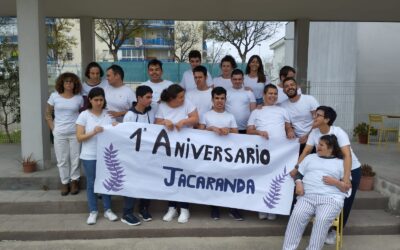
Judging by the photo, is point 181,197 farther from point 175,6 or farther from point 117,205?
point 175,6

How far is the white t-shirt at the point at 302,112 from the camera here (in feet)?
13.6

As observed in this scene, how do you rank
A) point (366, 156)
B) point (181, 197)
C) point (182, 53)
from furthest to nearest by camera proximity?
point (182, 53)
point (366, 156)
point (181, 197)

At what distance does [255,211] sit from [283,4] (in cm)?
426

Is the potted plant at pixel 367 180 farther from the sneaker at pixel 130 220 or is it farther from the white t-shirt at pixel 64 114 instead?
the white t-shirt at pixel 64 114

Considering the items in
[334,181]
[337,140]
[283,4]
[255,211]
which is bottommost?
[255,211]

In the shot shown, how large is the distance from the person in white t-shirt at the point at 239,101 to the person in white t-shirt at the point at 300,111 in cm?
41

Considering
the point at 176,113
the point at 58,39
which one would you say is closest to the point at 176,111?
the point at 176,113

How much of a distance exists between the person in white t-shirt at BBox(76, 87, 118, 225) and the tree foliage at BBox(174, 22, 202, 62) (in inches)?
837

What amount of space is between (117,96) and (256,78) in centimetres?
176

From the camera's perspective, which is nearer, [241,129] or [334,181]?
[334,181]

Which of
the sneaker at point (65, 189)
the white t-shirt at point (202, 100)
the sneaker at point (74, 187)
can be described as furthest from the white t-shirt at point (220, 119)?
the sneaker at point (65, 189)

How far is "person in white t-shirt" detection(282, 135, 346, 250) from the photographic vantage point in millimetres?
3461

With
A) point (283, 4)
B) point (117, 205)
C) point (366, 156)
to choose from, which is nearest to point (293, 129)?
point (117, 205)

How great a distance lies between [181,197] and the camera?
4.15 metres
